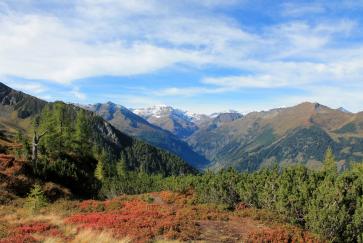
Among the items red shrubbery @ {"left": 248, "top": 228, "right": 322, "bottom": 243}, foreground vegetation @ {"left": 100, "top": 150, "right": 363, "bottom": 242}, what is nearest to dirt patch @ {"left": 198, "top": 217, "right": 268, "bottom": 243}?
red shrubbery @ {"left": 248, "top": 228, "right": 322, "bottom": 243}

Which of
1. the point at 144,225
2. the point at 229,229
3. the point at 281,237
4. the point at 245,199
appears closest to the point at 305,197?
the point at 229,229

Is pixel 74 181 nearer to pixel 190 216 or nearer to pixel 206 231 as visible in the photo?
pixel 190 216

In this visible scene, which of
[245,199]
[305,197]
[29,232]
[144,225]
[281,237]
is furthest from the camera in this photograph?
[245,199]

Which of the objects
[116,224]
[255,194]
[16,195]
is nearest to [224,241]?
[116,224]

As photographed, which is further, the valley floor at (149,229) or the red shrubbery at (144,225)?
the red shrubbery at (144,225)

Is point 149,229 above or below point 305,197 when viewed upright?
below

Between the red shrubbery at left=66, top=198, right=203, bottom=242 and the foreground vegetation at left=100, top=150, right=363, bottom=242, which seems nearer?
the red shrubbery at left=66, top=198, right=203, bottom=242

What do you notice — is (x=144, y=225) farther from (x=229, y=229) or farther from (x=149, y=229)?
(x=229, y=229)

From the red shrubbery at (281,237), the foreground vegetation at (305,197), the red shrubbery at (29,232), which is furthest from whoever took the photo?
the foreground vegetation at (305,197)

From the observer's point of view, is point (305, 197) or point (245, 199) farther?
point (245, 199)

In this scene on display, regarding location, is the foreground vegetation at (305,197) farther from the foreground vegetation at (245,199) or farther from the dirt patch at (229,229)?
the dirt patch at (229,229)

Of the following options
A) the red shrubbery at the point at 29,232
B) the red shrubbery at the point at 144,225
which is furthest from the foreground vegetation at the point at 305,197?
the red shrubbery at the point at 29,232

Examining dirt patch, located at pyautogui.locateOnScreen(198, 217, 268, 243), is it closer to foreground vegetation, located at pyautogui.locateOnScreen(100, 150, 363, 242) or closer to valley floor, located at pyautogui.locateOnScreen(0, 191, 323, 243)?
valley floor, located at pyautogui.locateOnScreen(0, 191, 323, 243)

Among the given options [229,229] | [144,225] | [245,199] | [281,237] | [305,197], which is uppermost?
[305,197]
